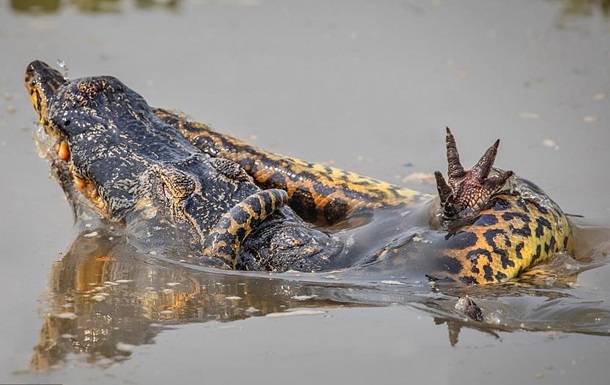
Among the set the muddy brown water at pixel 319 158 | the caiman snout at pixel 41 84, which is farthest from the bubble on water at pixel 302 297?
the caiman snout at pixel 41 84

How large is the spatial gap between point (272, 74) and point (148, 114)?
3850mm

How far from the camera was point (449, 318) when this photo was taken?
589 centimetres

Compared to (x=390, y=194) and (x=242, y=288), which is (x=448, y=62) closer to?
(x=390, y=194)

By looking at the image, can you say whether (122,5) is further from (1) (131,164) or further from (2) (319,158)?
(1) (131,164)

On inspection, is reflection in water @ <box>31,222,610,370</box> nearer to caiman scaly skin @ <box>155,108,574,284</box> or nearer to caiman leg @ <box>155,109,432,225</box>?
caiman scaly skin @ <box>155,108,574,284</box>

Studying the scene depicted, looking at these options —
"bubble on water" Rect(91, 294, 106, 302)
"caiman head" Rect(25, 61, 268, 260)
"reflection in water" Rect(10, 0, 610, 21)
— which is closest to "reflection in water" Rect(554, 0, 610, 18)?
"reflection in water" Rect(10, 0, 610, 21)

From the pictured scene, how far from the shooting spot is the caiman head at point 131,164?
22.2 ft

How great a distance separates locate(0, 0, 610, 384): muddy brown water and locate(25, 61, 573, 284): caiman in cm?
22

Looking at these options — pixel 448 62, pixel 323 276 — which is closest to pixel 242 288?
pixel 323 276

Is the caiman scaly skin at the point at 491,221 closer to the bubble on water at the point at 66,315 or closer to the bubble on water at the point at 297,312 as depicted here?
→ the bubble on water at the point at 297,312

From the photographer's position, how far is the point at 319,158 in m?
9.09

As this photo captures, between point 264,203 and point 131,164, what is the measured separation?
35.4 inches

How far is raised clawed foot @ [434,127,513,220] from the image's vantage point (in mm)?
6477

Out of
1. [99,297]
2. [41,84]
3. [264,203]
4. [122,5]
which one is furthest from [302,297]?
[122,5]
